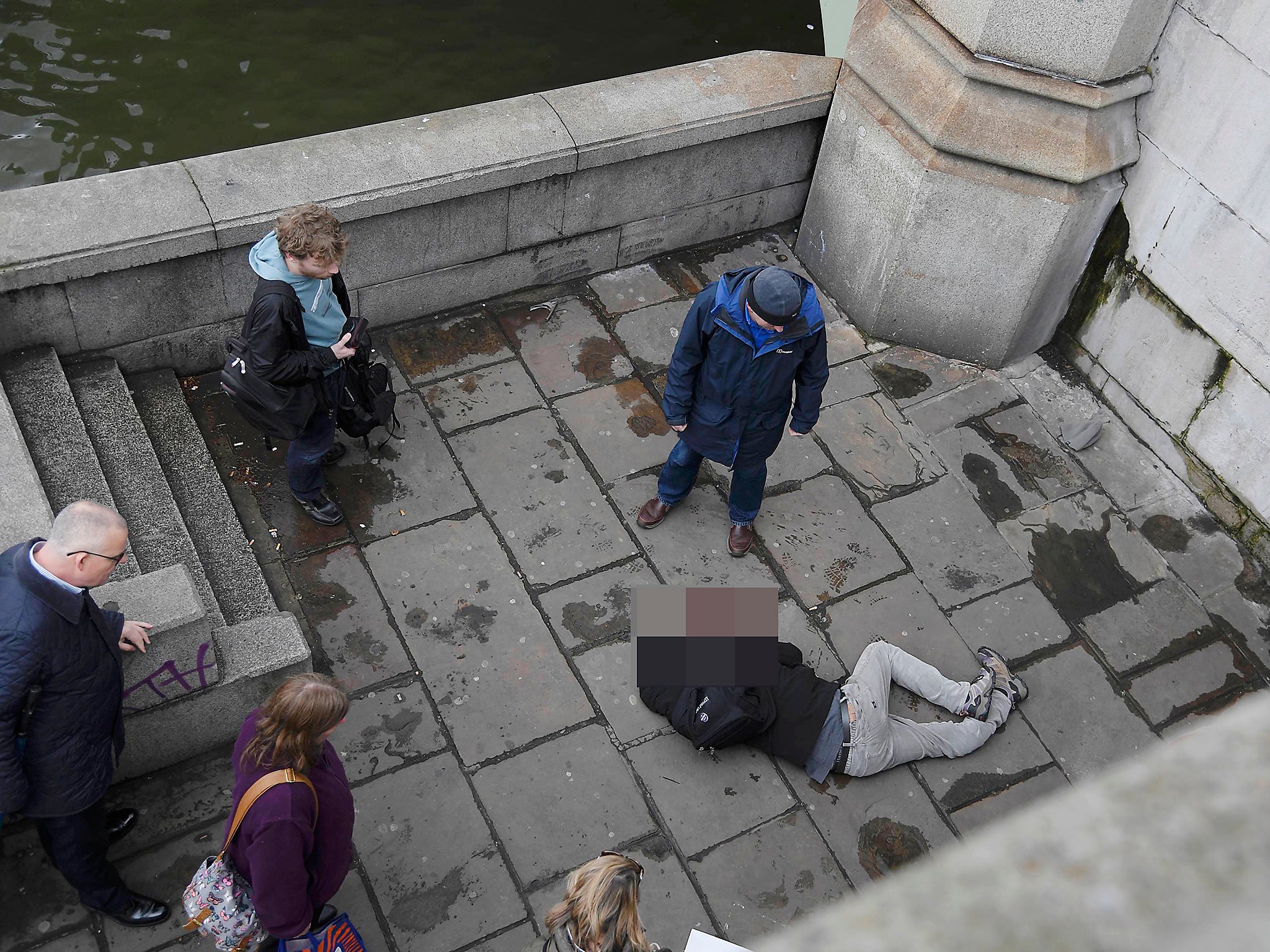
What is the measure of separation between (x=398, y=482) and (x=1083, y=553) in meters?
3.51

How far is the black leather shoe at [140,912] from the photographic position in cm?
393

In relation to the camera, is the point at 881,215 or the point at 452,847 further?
the point at 881,215

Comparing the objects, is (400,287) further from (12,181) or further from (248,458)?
(12,181)

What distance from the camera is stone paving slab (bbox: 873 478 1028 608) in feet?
18.1

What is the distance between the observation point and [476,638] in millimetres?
4977

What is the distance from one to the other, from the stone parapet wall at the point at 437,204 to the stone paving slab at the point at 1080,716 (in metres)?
3.28

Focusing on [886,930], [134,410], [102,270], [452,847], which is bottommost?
[452,847]

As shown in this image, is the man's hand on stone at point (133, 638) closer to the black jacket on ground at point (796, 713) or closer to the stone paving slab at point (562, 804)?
the stone paving slab at point (562, 804)

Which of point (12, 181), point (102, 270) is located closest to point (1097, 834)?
point (102, 270)

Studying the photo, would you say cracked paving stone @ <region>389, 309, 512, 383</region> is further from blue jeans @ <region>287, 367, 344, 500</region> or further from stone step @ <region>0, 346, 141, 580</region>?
stone step @ <region>0, 346, 141, 580</region>

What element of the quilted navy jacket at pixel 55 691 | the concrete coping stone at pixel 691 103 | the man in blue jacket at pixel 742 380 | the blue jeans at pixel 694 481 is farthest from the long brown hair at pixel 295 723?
the concrete coping stone at pixel 691 103

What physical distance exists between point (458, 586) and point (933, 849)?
2.36 meters

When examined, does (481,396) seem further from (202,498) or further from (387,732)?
(387,732)

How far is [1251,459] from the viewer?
5676 millimetres
